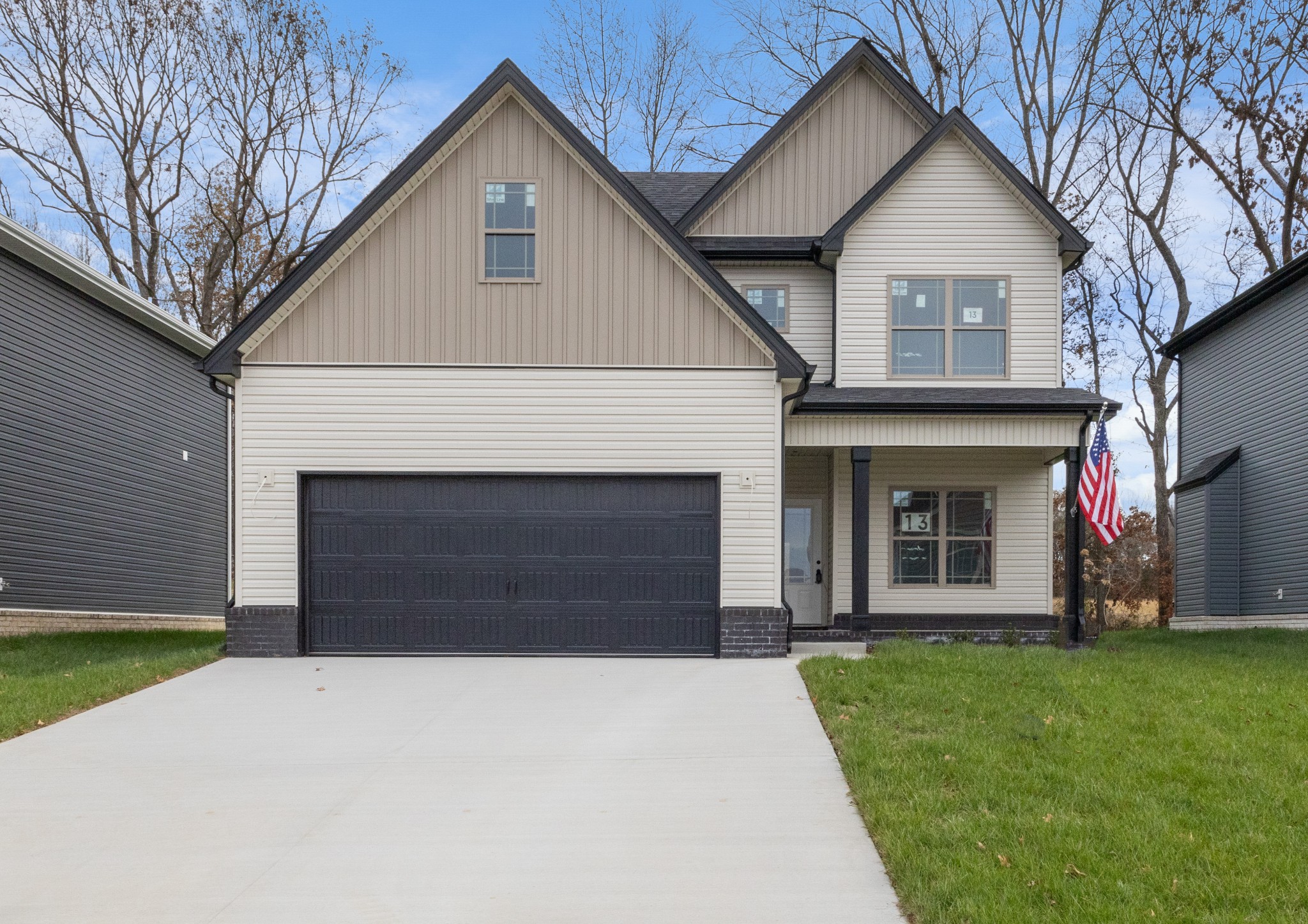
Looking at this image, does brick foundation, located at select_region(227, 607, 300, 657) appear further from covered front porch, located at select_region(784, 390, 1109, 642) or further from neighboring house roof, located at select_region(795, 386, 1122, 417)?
covered front porch, located at select_region(784, 390, 1109, 642)

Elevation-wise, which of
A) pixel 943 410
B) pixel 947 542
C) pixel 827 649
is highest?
pixel 943 410

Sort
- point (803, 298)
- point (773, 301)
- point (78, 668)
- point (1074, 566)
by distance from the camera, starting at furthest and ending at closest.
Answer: point (773, 301) < point (803, 298) < point (1074, 566) < point (78, 668)

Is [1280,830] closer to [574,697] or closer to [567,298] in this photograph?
[574,697]

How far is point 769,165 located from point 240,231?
15097mm

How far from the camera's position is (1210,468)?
854 inches

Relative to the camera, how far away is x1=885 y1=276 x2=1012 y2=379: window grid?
1672cm

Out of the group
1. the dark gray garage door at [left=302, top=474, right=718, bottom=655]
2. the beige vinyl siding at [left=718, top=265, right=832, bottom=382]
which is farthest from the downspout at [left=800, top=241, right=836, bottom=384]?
the dark gray garage door at [left=302, top=474, right=718, bottom=655]

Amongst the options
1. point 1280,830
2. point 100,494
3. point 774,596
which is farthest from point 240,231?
point 1280,830

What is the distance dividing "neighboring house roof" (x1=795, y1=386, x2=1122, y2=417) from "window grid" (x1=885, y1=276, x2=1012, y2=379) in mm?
709

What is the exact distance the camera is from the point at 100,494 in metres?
19.2

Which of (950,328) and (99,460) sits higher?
(950,328)

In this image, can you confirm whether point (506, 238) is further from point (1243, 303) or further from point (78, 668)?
point (1243, 303)

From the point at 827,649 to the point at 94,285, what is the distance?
12926 mm

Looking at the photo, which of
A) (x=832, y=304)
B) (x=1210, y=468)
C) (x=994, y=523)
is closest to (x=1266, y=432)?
(x=1210, y=468)
